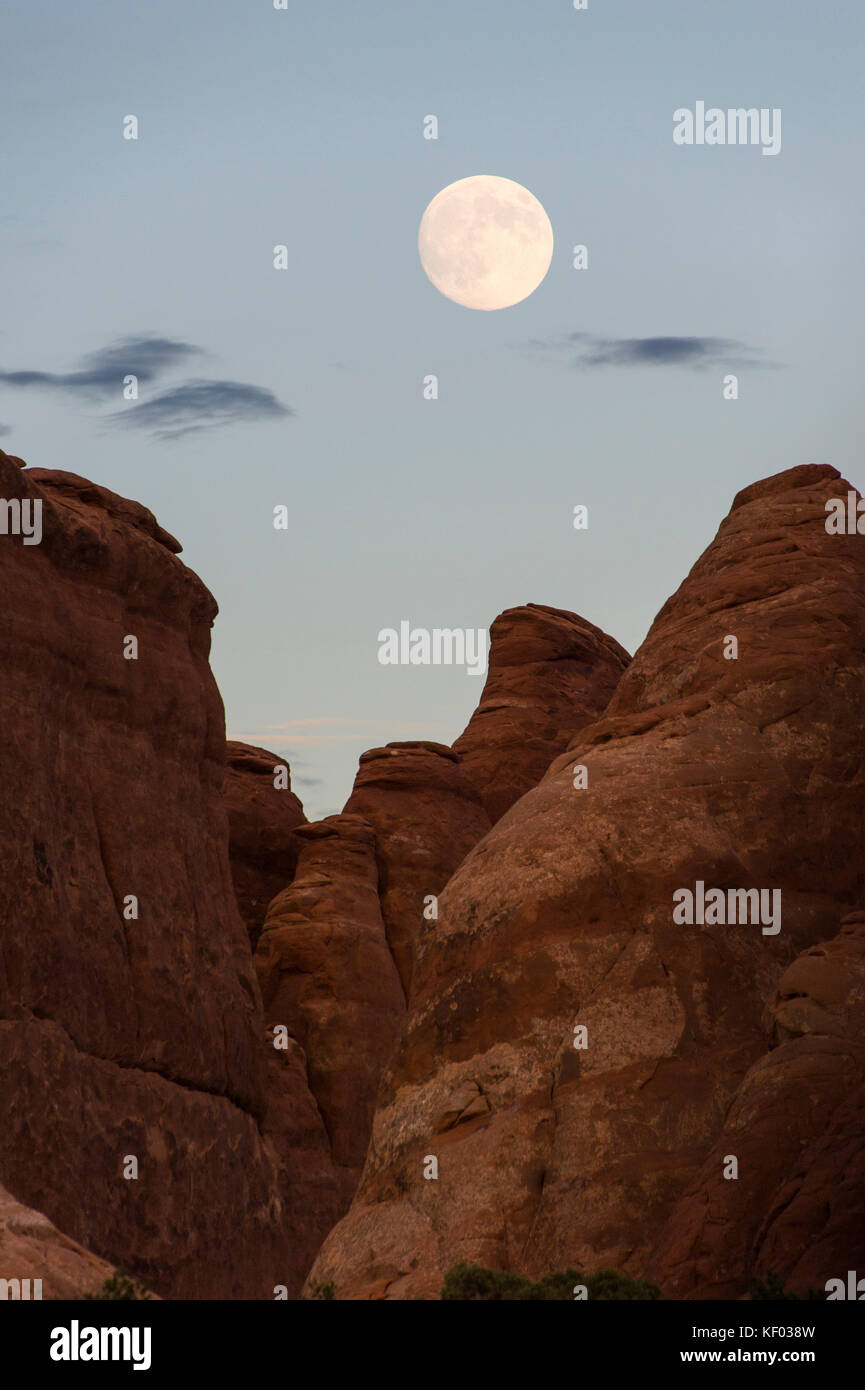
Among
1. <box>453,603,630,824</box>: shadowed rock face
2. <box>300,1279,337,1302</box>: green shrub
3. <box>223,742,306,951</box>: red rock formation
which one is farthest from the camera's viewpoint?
<box>453,603,630,824</box>: shadowed rock face

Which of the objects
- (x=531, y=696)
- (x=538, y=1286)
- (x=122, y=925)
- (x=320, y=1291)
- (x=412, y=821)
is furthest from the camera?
(x=531, y=696)

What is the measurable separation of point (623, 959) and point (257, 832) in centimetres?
3059

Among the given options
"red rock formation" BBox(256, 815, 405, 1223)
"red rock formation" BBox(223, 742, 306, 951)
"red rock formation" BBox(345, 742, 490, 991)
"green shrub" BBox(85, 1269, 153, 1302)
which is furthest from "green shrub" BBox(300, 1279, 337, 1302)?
"red rock formation" BBox(223, 742, 306, 951)

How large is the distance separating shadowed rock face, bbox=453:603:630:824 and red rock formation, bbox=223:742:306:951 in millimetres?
6505

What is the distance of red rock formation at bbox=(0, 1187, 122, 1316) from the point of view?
12203mm

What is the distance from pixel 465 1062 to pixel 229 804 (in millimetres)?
29668

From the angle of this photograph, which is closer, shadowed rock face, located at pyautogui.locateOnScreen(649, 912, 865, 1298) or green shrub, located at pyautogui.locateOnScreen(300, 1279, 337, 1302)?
shadowed rock face, located at pyautogui.locateOnScreen(649, 912, 865, 1298)

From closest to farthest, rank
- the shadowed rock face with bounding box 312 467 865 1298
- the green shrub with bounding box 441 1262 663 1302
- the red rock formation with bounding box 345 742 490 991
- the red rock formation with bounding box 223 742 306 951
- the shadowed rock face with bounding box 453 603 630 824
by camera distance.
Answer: the green shrub with bounding box 441 1262 663 1302 → the shadowed rock face with bounding box 312 467 865 1298 → the red rock formation with bounding box 345 742 490 991 → the red rock formation with bounding box 223 742 306 951 → the shadowed rock face with bounding box 453 603 630 824

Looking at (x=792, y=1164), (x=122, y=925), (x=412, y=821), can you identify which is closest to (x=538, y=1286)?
(x=792, y=1164)

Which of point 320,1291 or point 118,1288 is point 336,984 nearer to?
point 320,1291

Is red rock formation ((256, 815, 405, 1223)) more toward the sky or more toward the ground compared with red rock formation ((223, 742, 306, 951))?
more toward the ground

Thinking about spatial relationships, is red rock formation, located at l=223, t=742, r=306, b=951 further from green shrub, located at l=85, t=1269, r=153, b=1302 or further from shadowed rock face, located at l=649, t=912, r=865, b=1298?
green shrub, located at l=85, t=1269, r=153, b=1302

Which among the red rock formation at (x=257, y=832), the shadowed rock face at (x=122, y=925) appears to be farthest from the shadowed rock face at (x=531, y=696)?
the shadowed rock face at (x=122, y=925)

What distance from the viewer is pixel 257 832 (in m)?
49.5
